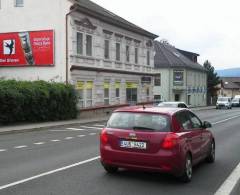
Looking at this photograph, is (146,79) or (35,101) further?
(146,79)

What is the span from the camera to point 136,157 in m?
9.23

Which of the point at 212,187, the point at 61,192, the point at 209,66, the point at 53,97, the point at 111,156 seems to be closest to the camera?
the point at 61,192

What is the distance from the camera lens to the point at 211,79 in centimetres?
9231

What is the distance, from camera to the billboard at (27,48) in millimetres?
35781

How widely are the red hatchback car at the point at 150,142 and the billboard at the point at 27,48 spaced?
26.3 meters

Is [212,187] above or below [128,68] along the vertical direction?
below

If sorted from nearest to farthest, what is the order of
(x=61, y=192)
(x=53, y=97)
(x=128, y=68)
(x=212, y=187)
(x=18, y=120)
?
(x=61, y=192) < (x=212, y=187) < (x=18, y=120) < (x=53, y=97) < (x=128, y=68)

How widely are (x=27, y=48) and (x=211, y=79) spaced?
60440mm

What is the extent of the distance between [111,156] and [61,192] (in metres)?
1.67

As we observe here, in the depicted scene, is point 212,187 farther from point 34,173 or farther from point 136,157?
point 34,173

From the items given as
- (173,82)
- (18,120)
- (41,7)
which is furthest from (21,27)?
(173,82)

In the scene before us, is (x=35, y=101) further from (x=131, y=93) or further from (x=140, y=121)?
(x=131, y=93)

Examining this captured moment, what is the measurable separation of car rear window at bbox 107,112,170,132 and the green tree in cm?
8318

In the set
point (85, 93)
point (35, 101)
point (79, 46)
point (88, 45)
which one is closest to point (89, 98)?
point (85, 93)
